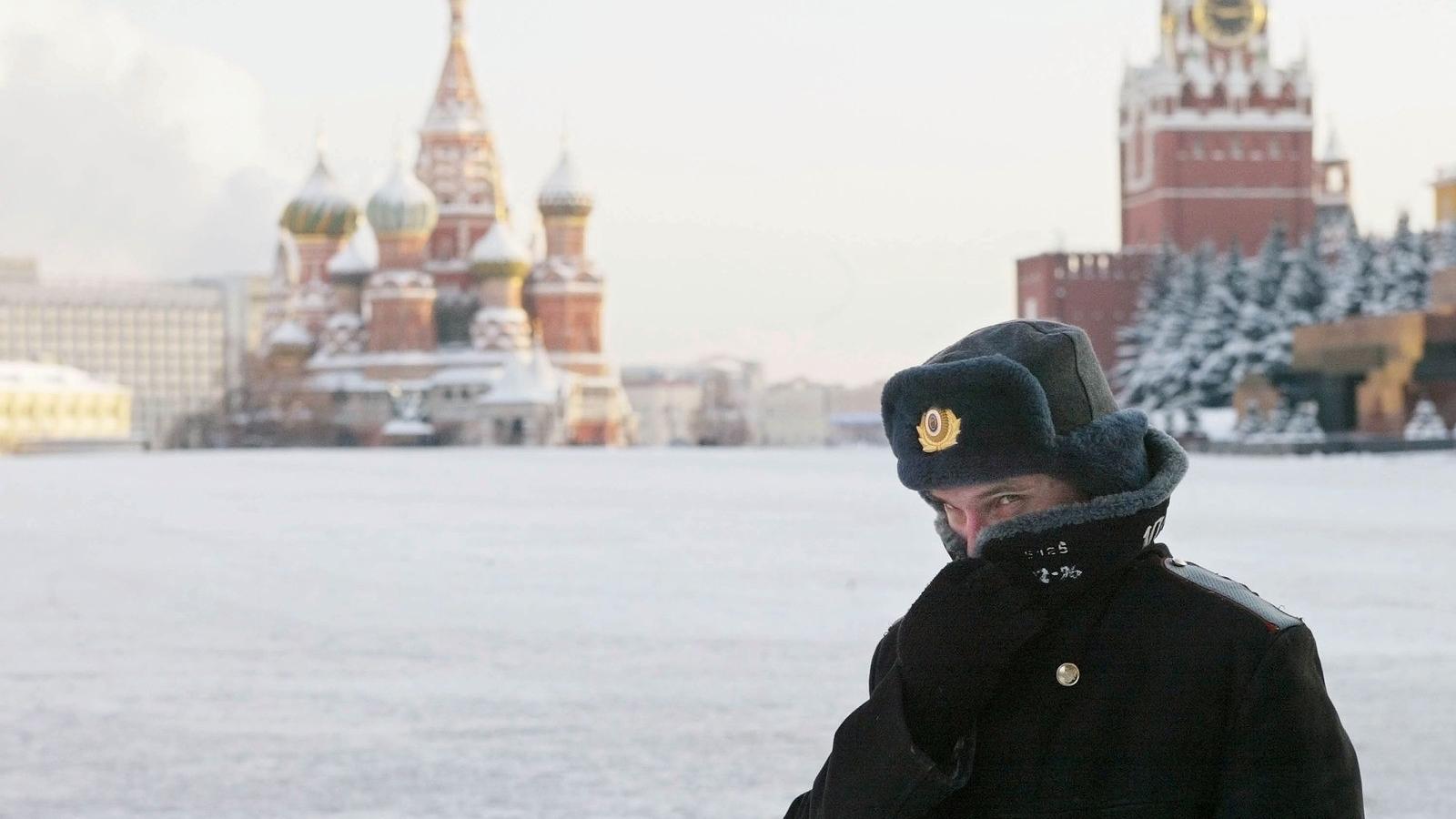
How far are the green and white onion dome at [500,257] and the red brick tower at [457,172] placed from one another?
5.56 ft

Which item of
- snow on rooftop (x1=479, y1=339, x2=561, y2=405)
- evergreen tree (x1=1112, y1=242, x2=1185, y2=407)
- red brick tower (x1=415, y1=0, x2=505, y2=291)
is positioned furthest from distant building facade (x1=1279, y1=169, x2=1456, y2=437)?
red brick tower (x1=415, y1=0, x2=505, y2=291)

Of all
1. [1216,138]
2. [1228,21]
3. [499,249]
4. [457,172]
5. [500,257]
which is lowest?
[500,257]

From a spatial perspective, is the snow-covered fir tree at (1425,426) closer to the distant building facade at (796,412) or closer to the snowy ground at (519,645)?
the snowy ground at (519,645)

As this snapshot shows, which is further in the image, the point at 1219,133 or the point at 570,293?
the point at 1219,133

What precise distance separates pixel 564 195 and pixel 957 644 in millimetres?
64768

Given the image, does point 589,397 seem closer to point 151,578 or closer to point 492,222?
point 492,222

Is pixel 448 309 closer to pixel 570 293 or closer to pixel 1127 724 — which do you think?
pixel 570 293

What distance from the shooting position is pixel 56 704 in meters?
6.98

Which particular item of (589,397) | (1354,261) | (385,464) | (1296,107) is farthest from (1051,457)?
(1296,107)

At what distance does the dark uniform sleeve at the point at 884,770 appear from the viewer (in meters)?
1.93

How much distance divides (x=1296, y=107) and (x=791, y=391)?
39197mm

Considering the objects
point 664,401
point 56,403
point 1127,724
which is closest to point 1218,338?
point 56,403

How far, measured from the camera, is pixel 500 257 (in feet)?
213

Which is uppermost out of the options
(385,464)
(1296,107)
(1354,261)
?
(1296,107)
